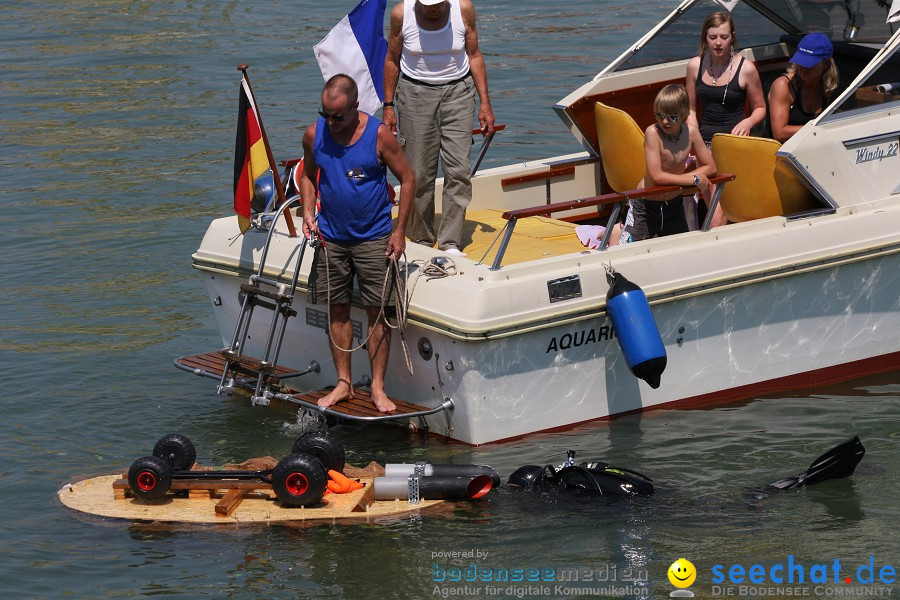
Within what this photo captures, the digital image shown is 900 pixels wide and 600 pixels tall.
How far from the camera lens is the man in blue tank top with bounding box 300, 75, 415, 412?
23.2 ft

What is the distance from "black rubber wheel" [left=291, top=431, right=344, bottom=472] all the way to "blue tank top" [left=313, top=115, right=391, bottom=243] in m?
1.06

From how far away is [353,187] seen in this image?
23.3 ft

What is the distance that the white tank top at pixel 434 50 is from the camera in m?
7.69

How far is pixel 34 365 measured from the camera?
8.98 m

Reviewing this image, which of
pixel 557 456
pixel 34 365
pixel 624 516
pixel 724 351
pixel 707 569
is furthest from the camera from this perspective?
pixel 34 365

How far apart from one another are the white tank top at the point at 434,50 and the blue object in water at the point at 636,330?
5.37ft

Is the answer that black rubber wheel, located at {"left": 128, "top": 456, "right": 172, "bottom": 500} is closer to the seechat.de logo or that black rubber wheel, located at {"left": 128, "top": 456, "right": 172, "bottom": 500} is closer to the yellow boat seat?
the seechat.de logo

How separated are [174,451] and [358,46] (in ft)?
8.86

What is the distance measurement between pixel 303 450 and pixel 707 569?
7.01 feet

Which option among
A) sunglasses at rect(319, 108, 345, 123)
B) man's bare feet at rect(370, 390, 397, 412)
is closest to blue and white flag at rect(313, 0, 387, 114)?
sunglasses at rect(319, 108, 345, 123)

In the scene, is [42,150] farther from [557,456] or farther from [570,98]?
[557,456]

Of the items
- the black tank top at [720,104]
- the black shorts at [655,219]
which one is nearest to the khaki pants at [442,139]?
the black shorts at [655,219]

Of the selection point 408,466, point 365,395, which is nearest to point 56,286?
point 365,395

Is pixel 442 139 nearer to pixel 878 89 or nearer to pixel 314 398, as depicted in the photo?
pixel 314 398
